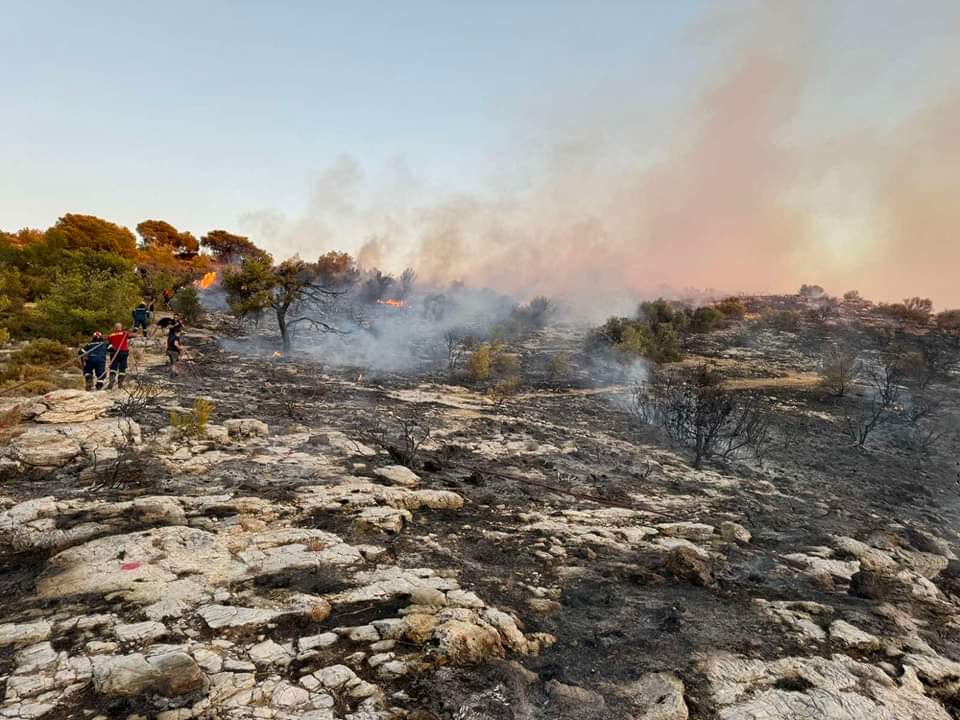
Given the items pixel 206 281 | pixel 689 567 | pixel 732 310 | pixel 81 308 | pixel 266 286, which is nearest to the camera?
pixel 689 567

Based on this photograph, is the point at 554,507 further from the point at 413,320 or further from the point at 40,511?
the point at 413,320

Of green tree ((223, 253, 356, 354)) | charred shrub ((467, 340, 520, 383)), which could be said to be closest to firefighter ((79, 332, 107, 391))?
green tree ((223, 253, 356, 354))

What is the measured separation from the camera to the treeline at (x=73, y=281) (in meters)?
13.9

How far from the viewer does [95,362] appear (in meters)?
9.58

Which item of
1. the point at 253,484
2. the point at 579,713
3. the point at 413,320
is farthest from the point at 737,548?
the point at 413,320

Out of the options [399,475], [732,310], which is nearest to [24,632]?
[399,475]

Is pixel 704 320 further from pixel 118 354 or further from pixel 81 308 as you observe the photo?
pixel 81 308

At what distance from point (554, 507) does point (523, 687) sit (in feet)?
11.7

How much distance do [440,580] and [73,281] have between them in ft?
51.9

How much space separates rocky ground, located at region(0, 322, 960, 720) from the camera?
3.15m

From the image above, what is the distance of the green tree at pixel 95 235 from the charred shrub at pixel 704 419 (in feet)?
102

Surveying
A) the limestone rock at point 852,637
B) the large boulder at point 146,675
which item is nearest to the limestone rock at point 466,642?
the large boulder at point 146,675

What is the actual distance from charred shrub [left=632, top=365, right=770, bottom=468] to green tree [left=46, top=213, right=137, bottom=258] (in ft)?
102

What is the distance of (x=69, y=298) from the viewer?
46.0 feet
